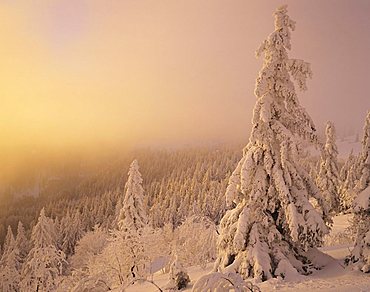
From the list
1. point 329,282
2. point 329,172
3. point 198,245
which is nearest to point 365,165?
point 329,282

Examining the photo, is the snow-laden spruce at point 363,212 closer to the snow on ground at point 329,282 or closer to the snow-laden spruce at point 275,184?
the snow on ground at point 329,282

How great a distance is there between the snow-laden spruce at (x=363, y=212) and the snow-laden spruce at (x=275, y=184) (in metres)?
1.60

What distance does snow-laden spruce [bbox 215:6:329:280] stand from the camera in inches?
679

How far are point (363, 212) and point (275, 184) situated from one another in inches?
162

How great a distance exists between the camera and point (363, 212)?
1725cm

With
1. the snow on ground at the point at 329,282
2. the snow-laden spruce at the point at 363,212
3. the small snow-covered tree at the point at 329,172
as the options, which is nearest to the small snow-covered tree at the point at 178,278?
the snow on ground at the point at 329,282

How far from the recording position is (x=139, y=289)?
21828 mm

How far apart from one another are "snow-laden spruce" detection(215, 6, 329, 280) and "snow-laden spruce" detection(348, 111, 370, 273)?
5.24 ft

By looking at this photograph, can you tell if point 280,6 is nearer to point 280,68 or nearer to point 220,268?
point 280,68

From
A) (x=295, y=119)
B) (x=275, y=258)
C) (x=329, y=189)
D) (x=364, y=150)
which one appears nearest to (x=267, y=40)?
(x=295, y=119)

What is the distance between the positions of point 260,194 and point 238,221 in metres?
1.63

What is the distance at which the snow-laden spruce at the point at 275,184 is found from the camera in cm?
1723

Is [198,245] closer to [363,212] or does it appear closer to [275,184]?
[275,184]

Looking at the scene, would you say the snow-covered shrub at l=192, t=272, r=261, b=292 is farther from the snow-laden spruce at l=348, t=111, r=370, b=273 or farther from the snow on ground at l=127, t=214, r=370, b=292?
the snow-laden spruce at l=348, t=111, r=370, b=273
